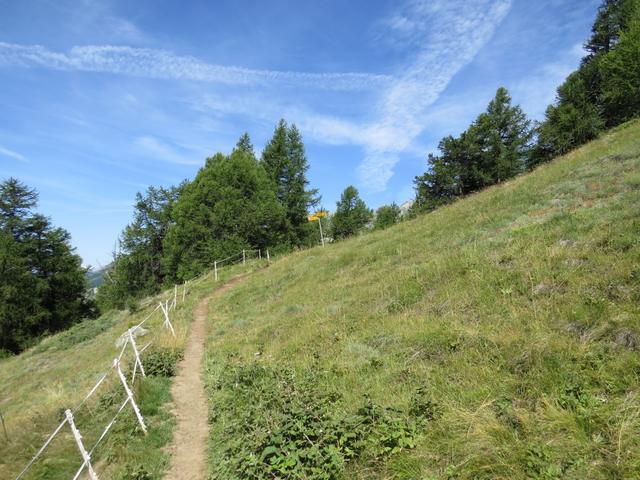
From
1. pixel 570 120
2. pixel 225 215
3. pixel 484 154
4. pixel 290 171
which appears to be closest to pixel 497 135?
pixel 484 154

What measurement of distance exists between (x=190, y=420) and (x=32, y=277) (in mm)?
43236

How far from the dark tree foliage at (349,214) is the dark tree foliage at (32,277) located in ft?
137

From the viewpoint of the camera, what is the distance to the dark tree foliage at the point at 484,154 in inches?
1989

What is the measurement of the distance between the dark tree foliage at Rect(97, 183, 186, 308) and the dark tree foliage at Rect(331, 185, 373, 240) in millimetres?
29135

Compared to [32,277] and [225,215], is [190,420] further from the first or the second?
[32,277]

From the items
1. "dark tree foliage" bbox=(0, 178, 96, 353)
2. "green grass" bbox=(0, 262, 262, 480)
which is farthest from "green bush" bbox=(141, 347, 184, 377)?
"dark tree foliage" bbox=(0, 178, 96, 353)

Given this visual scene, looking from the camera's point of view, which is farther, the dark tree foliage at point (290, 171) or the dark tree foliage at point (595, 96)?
the dark tree foliage at point (290, 171)

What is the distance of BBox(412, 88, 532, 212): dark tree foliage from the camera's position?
1989 inches

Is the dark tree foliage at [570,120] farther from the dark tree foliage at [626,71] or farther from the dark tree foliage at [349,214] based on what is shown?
the dark tree foliage at [349,214]

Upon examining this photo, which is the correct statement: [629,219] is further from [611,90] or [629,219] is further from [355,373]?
[611,90]

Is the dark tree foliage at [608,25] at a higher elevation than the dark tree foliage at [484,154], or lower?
higher

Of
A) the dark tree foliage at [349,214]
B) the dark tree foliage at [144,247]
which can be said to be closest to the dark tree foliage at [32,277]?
the dark tree foliage at [144,247]

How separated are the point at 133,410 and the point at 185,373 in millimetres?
3160

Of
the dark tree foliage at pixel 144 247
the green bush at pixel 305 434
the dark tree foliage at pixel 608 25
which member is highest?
the dark tree foliage at pixel 608 25
